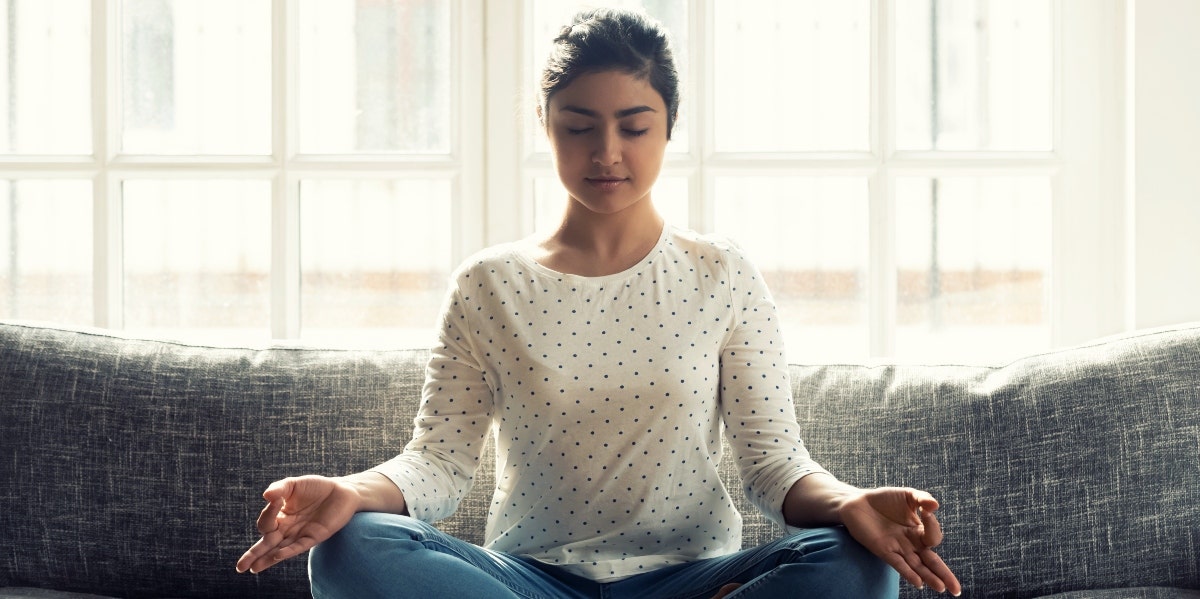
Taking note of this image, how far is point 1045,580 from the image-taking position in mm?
1557

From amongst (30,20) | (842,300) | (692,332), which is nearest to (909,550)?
(692,332)

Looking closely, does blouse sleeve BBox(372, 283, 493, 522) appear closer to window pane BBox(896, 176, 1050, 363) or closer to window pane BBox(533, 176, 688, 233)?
window pane BBox(533, 176, 688, 233)

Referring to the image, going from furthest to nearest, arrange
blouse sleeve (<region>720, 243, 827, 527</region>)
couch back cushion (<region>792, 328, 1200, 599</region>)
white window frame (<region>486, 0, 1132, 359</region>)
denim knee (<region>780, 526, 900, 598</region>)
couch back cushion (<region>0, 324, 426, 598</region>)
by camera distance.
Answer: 1. white window frame (<region>486, 0, 1132, 359</region>)
2. couch back cushion (<region>0, 324, 426, 598</region>)
3. couch back cushion (<region>792, 328, 1200, 599</region>)
4. blouse sleeve (<region>720, 243, 827, 527</region>)
5. denim knee (<region>780, 526, 900, 598</region>)

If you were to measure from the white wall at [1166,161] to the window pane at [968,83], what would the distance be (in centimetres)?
18

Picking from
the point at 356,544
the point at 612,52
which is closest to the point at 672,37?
the point at 612,52

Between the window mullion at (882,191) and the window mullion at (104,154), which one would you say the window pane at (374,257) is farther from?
the window mullion at (882,191)

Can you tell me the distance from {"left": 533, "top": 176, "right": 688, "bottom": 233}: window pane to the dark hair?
0.60 metres

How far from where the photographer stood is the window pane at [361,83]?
2164mm

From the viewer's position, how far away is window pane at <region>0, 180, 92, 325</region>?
2205mm

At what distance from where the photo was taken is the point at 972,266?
2164 millimetres

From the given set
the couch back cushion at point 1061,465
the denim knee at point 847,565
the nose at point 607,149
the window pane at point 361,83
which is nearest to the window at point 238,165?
the window pane at point 361,83

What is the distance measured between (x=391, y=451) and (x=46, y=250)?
3.26ft

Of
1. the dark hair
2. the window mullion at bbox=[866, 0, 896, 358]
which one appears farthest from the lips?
the window mullion at bbox=[866, 0, 896, 358]

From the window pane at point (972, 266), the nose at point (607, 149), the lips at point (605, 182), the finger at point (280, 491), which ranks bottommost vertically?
the finger at point (280, 491)
